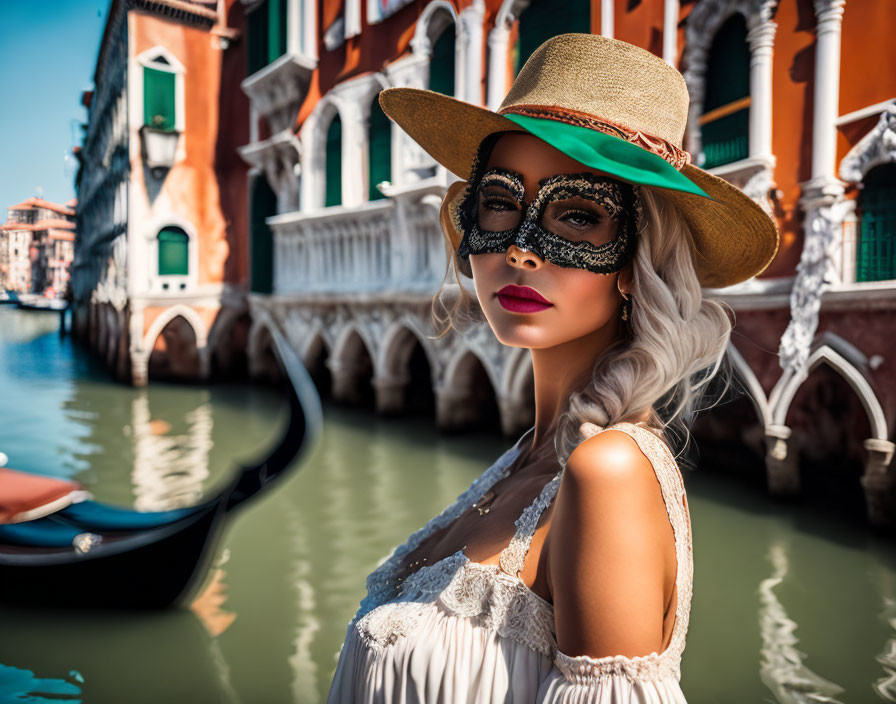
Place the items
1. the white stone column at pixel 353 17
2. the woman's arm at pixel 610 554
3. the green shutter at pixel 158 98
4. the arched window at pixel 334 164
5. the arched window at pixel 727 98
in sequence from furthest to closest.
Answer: the green shutter at pixel 158 98 → the arched window at pixel 334 164 → the white stone column at pixel 353 17 → the arched window at pixel 727 98 → the woman's arm at pixel 610 554

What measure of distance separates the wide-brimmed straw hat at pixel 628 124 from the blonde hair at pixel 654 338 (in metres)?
0.04

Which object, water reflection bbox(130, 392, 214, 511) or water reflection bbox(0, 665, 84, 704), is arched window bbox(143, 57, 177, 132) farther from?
water reflection bbox(0, 665, 84, 704)

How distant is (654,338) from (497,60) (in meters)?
6.19

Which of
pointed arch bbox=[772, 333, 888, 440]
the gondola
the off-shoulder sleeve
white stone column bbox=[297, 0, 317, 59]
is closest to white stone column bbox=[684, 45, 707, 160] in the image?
pointed arch bbox=[772, 333, 888, 440]

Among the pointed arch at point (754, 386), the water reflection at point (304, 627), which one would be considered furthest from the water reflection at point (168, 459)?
the pointed arch at point (754, 386)

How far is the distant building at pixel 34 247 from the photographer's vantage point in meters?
3.26

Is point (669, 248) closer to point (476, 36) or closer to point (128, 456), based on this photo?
point (476, 36)

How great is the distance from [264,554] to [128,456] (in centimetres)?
349

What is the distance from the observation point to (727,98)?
488 centimetres

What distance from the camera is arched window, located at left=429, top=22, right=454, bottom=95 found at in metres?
7.00

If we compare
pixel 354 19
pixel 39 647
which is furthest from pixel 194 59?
pixel 39 647

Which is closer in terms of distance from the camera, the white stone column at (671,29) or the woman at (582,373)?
the woman at (582,373)

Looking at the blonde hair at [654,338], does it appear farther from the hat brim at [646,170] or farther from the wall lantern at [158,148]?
the wall lantern at [158,148]

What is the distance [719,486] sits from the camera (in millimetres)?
5488
